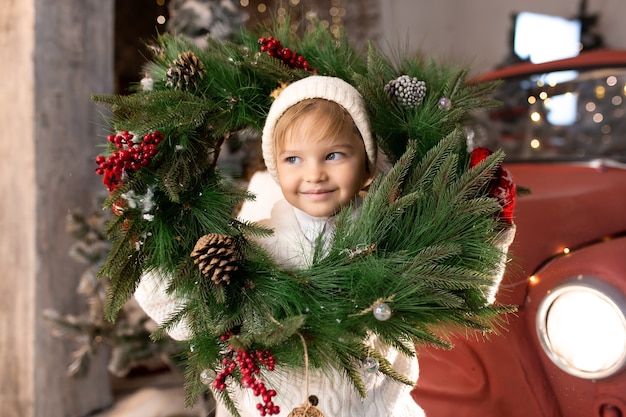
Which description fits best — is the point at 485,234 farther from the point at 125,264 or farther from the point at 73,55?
the point at 73,55

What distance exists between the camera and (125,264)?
3.65ft

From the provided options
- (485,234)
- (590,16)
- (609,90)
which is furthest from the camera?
(590,16)

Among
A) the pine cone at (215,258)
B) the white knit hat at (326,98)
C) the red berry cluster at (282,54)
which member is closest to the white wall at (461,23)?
the red berry cluster at (282,54)

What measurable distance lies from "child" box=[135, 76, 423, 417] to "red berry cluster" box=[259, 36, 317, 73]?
123 mm

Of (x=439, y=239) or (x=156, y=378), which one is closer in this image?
(x=439, y=239)

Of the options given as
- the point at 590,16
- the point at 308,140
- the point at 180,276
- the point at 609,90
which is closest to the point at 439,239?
the point at 308,140

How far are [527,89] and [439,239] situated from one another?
1.43 m

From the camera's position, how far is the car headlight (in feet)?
3.92

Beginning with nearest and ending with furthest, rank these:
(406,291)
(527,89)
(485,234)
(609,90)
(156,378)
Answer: (406,291) < (485,234) < (609,90) < (527,89) < (156,378)

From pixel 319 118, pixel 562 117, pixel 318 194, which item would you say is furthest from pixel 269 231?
pixel 562 117

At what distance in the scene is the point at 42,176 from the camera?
229 centimetres

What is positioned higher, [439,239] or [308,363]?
[439,239]

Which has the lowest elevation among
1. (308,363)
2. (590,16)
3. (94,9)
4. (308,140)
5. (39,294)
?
(39,294)

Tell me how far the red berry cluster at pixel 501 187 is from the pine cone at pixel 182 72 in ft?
1.97
